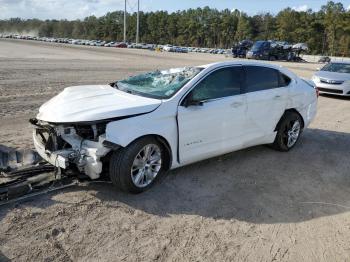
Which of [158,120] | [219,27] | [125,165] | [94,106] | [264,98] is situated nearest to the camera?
[125,165]

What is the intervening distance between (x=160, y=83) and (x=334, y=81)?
1092cm

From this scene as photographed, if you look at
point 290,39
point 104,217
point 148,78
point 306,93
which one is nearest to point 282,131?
point 306,93

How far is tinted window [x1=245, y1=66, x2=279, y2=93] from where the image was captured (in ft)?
20.6

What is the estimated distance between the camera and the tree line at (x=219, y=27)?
338 feet

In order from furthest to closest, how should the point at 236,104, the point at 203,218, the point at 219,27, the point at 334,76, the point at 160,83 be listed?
the point at 219,27 → the point at 334,76 → the point at 236,104 → the point at 160,83 → the point at 203,218

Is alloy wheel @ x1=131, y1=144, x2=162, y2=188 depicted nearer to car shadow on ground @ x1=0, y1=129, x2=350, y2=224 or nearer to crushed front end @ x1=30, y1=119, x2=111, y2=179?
car shadow on ground @ x1=0, y1=129, x2=350, y2=224

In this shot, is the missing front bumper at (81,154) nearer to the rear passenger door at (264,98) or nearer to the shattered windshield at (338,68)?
the rear passenger door at (264,98)

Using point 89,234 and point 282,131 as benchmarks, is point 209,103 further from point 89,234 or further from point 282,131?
point 89,234

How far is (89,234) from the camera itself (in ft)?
13.3

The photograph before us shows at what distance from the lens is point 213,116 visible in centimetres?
558

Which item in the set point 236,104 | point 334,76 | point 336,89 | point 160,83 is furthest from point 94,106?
point 334,76

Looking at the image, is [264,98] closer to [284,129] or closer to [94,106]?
[284,129]

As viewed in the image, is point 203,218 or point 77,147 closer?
point 203,218

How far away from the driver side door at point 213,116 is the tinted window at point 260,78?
198mm
